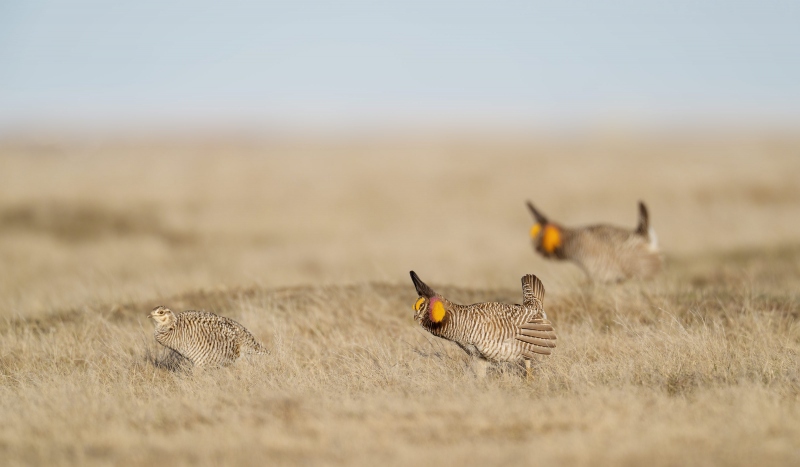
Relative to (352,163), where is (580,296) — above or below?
below

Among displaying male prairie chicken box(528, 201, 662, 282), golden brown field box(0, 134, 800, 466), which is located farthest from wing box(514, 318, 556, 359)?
displaying male prairie chicken box(528, 201, 662, 282)

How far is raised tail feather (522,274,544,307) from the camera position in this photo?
232 inches

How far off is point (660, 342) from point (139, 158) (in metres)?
16.7

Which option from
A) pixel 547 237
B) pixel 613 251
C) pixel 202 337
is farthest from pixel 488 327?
pixel 547 237

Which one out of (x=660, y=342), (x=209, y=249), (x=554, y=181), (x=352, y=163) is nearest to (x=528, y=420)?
(x=660, y=342)

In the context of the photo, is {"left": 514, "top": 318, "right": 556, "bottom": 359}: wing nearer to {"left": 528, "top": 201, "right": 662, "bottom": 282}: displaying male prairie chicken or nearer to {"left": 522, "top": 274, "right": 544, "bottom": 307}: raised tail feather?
{"left": 522, "top": 274, "right": 544, "bottom": 307}: raised tail feather

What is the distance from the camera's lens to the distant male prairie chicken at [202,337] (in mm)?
5621

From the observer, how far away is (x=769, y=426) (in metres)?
4.26

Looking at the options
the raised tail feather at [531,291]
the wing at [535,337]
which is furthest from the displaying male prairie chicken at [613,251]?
the wing at [535,337]

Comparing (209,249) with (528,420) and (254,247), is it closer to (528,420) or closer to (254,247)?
(254,247)

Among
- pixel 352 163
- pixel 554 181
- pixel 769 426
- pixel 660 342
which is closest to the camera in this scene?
pixel 769 426

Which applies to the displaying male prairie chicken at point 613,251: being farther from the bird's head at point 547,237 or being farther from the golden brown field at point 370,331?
the golden brown field at point 370,331

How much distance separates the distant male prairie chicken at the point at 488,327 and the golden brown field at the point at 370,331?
0.22 m

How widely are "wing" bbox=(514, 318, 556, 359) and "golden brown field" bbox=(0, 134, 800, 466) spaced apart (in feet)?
0.68
